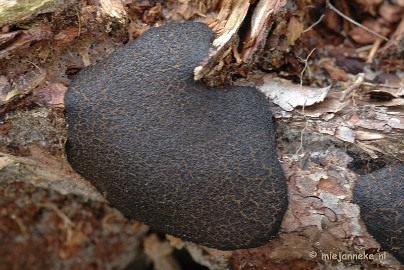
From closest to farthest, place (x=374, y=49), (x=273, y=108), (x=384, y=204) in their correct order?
(x=384, y=204)
(x=273, y=108)
(x=374, y=49)

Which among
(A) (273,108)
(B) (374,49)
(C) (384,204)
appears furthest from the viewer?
(B) (374,49)

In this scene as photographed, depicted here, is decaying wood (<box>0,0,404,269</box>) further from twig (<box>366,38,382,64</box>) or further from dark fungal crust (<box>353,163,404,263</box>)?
twig (<box>366,38,382,64</box>)

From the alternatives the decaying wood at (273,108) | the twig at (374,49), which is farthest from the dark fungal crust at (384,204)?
the twig at (374,49)

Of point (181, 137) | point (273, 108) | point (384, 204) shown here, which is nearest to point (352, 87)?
point (273, 108)

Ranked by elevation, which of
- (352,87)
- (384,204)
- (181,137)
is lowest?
(384,204)

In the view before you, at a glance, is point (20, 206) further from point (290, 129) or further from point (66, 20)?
point (290, 129)

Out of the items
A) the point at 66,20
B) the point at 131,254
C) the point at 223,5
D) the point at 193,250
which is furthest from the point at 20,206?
the point at 223,5

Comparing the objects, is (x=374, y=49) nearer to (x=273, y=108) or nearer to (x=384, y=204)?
(x=273, y=108)
